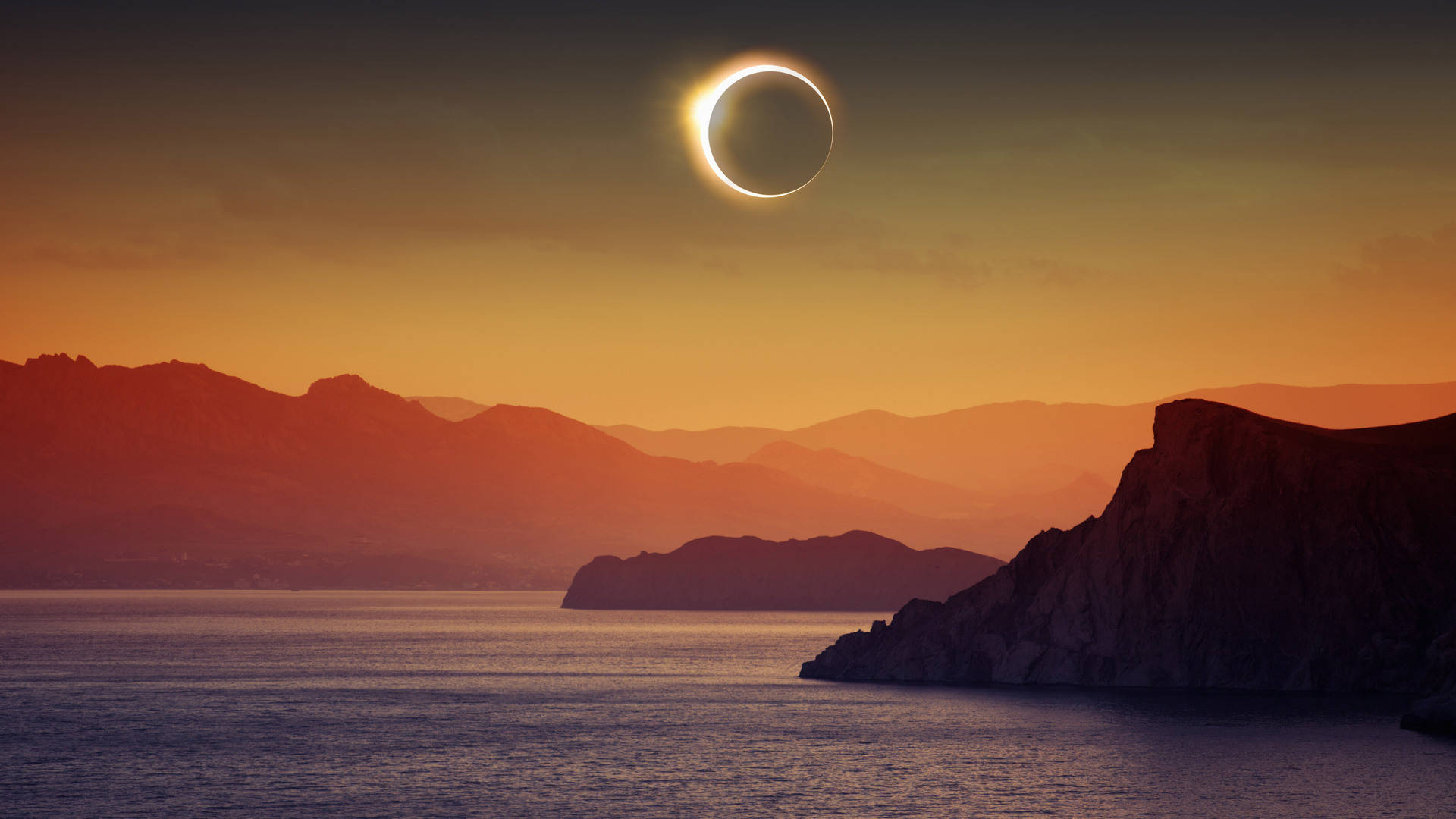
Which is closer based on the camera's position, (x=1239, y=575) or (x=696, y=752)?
(x=696, y=752)

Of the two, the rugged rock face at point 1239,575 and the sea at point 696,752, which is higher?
the rugged rock face at point 1239,575

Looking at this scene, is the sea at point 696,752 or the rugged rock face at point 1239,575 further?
the rugged rock face at point 1239,575

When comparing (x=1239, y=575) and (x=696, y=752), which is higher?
(x=1239, y=575)

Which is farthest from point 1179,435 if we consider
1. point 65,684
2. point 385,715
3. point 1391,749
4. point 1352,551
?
point 65,684
